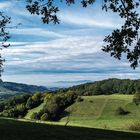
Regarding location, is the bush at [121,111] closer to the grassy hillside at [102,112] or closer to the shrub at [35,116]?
the grassy hillside at [102,112]

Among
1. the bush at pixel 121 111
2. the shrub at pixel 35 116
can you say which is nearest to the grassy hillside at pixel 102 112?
the bush at pixel 121 111

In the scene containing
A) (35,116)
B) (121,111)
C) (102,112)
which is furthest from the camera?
(35,116)

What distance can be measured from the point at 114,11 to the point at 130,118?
147m

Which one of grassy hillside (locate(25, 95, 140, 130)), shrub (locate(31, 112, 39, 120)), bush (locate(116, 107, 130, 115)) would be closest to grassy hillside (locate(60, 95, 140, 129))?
grassy hillside (locate(25, 95, 140, 130))

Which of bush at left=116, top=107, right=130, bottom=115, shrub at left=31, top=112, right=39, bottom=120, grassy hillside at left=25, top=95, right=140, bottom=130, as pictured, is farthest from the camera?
shrub at left=31, top=112, right=39, bottom=120

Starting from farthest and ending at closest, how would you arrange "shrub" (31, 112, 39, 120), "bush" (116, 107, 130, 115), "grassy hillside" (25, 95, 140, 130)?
"shrub" (31, 112, 39, 120)
"bush" (116, 107, 130, 115)
"grassy hillside" (25, 95, 140, 130)

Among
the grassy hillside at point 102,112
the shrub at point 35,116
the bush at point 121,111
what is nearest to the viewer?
the grassy hillside at point 102,112

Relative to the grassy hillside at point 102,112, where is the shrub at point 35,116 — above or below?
below

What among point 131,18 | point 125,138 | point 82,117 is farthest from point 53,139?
point 82,117

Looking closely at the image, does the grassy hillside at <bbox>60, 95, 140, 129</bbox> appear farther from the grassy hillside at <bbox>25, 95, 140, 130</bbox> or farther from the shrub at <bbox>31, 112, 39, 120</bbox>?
the shrub at <bbox>31, 112, 39, 120</bbox>

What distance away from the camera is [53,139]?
28375 mm

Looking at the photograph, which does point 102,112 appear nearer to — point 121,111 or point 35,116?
point 121,111

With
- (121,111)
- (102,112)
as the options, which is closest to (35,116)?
(102,112)

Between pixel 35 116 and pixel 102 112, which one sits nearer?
pixel 102 112
